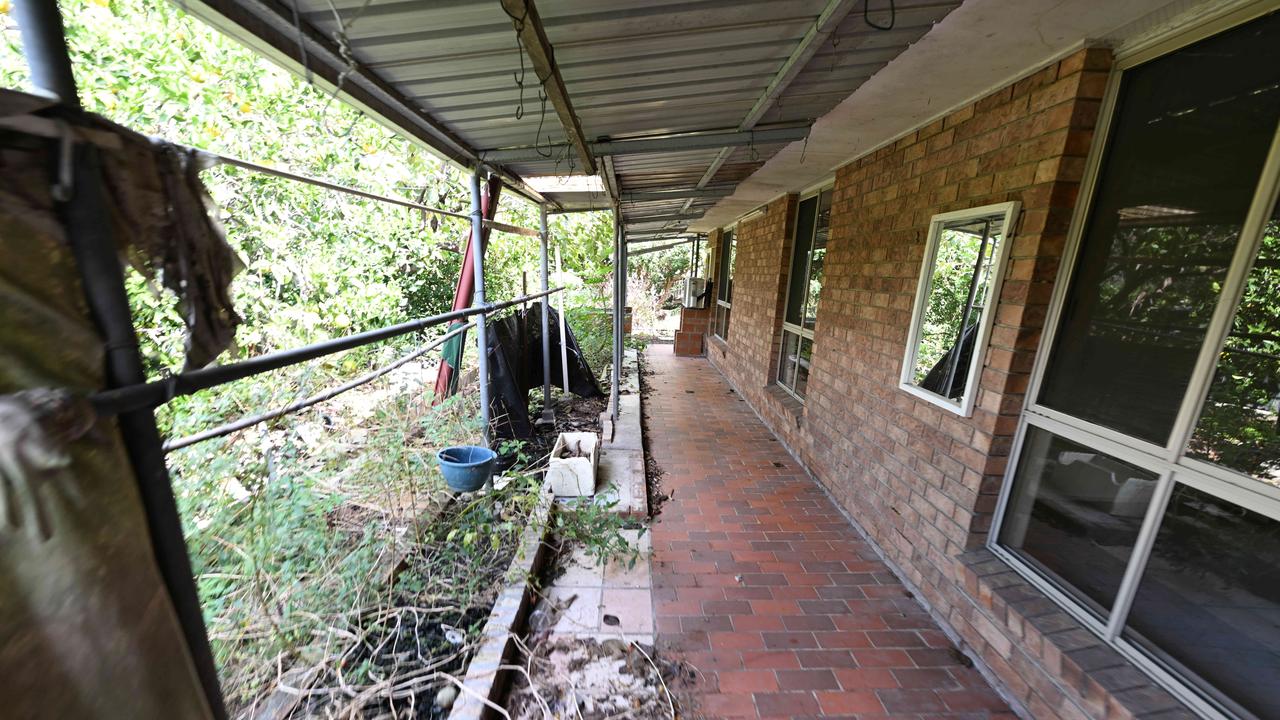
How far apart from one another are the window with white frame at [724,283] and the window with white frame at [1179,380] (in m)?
5.59

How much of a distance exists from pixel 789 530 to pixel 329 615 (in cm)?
255

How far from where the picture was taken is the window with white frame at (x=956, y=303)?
1986mm

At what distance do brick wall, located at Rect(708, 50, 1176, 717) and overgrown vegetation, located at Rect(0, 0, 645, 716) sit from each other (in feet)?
5.67

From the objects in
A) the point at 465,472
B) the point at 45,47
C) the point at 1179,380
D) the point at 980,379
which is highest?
the point at 45,47

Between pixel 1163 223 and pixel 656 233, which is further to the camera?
pixel 656 233

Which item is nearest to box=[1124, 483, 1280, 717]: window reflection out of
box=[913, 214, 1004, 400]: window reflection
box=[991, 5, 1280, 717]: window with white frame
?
box=[991, 5, 1280, 717]: window with white frame

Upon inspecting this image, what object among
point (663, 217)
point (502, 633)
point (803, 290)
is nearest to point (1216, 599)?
point (502, 633)

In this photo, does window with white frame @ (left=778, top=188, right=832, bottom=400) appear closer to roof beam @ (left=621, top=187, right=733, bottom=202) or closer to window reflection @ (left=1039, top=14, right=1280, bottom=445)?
roof beam @ (left=621, top=187, right=733, bottom=202)

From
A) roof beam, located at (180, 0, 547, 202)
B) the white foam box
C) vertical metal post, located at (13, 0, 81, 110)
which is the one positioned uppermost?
roof beam, located at (180, 0, 547, 202)

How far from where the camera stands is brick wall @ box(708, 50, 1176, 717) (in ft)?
5.37

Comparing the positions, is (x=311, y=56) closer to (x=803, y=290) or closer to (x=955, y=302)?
(x=955, y=302)

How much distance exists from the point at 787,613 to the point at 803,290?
10.5 feet

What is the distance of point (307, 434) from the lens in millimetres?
2918

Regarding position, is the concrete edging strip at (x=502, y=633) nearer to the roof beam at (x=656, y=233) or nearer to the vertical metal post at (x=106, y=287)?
the vertical metal post at (x=106, y=287)
